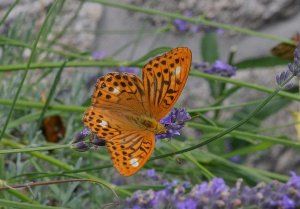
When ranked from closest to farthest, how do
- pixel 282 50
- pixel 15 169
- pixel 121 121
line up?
pixel 121 121 → pixel 15 169 → pixel 282 50

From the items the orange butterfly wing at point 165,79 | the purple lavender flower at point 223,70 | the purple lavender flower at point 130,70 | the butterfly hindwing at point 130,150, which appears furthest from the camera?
the purple lavender flower at point 130,70

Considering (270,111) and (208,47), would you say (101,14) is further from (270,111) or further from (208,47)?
(270,111)

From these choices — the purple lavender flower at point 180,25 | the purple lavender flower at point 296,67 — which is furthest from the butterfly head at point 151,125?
the purple lavender flower at point 180,25

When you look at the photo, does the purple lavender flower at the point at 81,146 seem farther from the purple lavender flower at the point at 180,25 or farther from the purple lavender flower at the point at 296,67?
the purple lavender flower at the point at 180,25

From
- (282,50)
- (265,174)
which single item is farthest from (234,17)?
(265,174)

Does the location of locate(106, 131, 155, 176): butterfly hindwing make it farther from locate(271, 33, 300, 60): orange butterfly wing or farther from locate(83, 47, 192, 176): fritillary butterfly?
locate(271, 33, 300, 60): orange butterfly wing

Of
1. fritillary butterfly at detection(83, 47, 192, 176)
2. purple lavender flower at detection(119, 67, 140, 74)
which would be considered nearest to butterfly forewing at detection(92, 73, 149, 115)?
fritillary butterfly at detection(83, 47, 192, 176)
